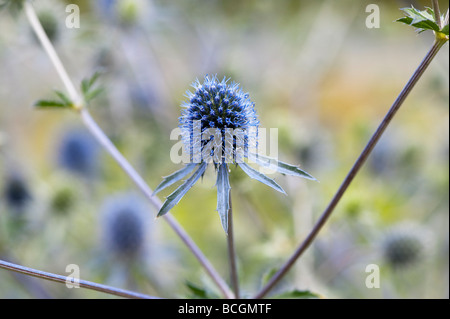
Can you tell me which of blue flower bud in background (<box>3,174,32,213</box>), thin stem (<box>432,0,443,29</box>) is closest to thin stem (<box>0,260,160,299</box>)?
thin stem (<box>432,0,443,29</box>)

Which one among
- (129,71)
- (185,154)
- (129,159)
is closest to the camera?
(185,154)

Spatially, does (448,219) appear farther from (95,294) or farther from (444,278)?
(95,294)

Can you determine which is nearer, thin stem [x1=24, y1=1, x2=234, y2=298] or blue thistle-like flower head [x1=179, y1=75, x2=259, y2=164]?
blue thistle-like flower head [x1=179, y1=75, x2=259, y2=164]

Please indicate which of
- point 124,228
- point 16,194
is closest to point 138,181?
point 124,228

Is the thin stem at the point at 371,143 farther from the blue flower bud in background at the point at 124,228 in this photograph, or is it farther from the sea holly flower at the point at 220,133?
the blue flower bud in background at the point at 124,228

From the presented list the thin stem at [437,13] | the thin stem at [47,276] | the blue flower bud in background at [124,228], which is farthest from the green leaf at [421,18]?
the blue flower bud in background at [124,228]

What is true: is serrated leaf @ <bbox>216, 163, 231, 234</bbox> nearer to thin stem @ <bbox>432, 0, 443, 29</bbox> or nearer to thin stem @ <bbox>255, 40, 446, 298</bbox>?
thin stem @ <bbox>255, 40, 446, 298</bbox>

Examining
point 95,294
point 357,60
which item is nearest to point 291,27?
point 357,60
